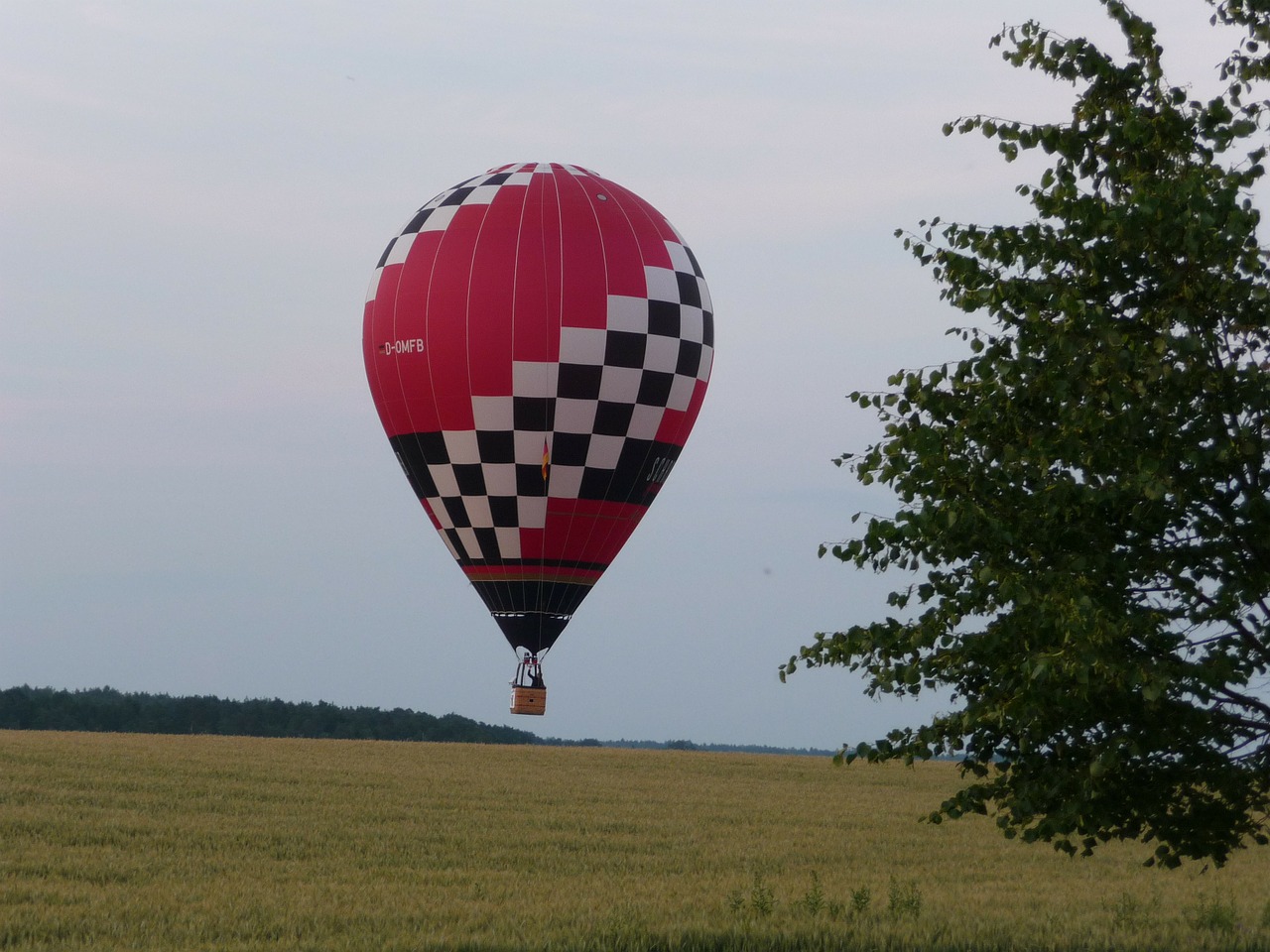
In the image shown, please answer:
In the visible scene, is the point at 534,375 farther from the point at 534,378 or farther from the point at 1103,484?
the point at 1103,484

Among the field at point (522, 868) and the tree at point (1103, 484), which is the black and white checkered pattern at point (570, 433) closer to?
the field at point (522, 868)

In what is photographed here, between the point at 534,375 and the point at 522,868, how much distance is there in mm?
9887

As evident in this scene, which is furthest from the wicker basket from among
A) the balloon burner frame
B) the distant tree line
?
the distant tree line

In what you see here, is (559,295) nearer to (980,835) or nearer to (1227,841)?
(980,835)

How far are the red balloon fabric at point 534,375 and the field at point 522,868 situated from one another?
566cm

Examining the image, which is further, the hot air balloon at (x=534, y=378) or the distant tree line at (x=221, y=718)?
the distant tree line at (x=221, y=718)

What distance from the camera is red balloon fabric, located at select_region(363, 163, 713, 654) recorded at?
28.1 metres

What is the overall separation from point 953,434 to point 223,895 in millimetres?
11915

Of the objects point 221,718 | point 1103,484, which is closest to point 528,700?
point 1103,484

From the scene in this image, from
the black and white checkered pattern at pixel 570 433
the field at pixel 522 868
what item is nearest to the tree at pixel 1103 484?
the field at pixel 522 868

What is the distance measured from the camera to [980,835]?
99.2 ft

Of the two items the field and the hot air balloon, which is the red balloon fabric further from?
the field

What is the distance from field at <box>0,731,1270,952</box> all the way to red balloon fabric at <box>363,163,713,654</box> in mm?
5663

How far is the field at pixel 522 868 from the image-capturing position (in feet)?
50.6
